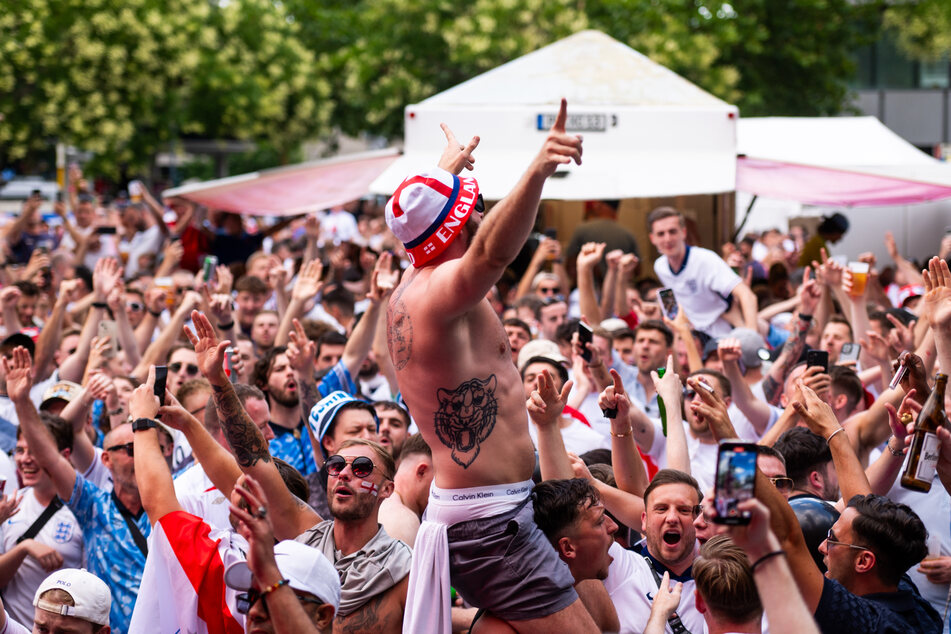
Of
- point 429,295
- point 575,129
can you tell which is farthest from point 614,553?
point 575,129

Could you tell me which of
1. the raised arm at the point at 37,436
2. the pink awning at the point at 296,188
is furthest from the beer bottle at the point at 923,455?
the pink awning at the point at 296,188

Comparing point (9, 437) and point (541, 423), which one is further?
point (9, 437)

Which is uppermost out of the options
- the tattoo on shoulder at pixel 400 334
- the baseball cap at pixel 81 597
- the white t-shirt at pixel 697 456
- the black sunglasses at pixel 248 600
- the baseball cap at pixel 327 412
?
the tattoo on shoulder at pixel 400 334

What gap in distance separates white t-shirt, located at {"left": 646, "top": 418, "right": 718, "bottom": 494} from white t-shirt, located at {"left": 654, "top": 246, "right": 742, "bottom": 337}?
8.85 ft

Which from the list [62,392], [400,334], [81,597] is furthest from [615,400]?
[62,392]

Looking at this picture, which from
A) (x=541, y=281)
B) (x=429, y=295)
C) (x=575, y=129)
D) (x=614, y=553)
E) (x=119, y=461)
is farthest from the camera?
(x=575, y=129)

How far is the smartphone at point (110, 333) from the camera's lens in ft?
25.8

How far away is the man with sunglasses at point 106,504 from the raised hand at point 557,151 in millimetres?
2904

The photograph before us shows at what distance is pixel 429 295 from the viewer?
369cm

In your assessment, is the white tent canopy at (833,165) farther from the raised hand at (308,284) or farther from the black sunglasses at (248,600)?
the black sunglasses at (248,600)

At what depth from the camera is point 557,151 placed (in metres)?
3.42

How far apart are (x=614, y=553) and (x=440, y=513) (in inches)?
39.4

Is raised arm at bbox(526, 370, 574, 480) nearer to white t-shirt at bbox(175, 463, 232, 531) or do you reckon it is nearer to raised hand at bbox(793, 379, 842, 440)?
raised hand at bbox(793, 379, 842, 440)

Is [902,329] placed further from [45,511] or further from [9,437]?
[9,437]
